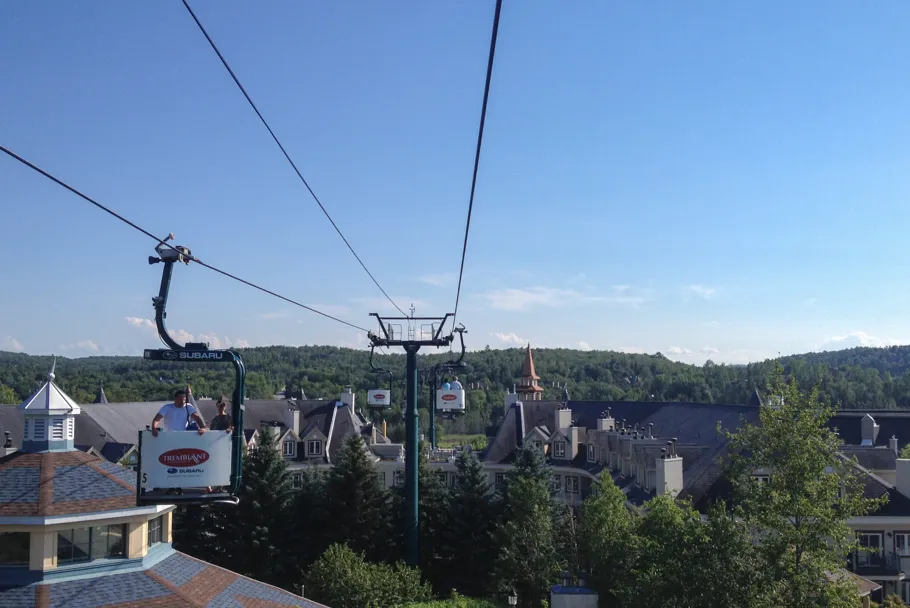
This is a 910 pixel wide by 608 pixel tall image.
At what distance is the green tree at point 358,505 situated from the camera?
36531 mm

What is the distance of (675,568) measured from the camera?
62.2ft

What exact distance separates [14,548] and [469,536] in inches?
792

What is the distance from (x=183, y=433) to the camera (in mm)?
11570

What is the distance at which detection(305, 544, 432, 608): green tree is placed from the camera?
84.2 ft

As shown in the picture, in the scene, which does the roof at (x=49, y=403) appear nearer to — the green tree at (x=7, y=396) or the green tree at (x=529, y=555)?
the green tree at (x=529, y=555)

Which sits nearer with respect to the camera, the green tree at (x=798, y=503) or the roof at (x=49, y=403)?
the green tree at (x=798, y=503)

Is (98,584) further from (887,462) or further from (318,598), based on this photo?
(887,462)

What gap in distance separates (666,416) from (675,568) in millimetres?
41251

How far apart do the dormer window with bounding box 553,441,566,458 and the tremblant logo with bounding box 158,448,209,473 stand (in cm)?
4477

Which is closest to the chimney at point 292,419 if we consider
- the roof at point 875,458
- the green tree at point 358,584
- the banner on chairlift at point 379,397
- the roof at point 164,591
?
the banner on chairlift at point 379,397

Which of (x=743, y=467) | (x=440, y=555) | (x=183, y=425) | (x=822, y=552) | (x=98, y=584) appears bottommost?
(x=440, y=555)

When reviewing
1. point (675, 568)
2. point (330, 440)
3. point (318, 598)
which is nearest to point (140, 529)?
point (318, 598)

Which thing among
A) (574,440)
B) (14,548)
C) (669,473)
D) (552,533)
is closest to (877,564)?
(669,473)

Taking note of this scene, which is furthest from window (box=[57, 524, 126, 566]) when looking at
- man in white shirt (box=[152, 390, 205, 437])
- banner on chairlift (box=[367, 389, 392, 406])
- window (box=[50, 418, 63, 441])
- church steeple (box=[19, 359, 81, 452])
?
banner on chairlift (box=[367, 389, 392, 406])
